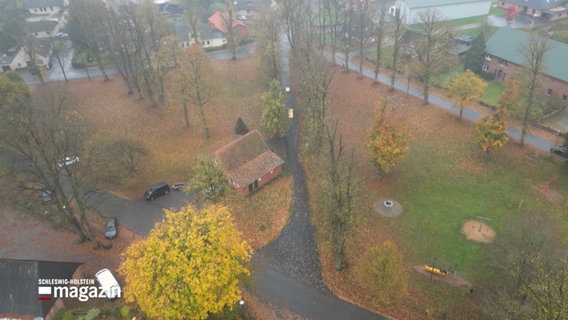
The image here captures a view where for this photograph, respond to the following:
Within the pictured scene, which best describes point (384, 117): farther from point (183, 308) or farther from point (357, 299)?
point (183, 308)

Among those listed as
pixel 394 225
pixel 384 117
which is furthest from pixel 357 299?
pixel 384 117

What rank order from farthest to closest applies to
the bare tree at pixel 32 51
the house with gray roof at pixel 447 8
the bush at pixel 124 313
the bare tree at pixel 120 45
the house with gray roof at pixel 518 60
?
1. the house with gray roof at pixel 447 8
2. the bare tree at pixel 32 51
3. the bare tree at pixel 120 45
4. the house with gray roof at pixel 518 60
5. the bush at pixel 124 313

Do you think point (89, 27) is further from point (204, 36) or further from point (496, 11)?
point (496, 11)

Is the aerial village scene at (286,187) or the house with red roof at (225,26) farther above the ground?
the house with red roof at (225,26)

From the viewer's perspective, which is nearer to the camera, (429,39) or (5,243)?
(5,243)

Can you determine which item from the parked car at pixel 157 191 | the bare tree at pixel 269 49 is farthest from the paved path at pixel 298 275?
the bare tree at pixel 269 49

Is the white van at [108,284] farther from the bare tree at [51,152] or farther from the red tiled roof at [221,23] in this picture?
the red tiled roof at [221,23]

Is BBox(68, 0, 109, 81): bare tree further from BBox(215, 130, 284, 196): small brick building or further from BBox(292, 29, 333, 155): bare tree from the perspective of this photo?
BBox(215, 130, 284, 196): small brick building
